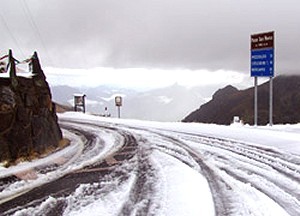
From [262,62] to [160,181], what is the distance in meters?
12.5

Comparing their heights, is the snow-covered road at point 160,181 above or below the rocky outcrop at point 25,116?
below

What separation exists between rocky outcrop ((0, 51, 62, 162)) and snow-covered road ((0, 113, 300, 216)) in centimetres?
59

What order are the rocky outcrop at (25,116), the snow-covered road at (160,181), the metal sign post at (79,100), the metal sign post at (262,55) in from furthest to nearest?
the metal sign post at (79,100)
the metal sign post at (262,55)
the rocky outcrop at (25,116)
the snow-covered road at (160,181)

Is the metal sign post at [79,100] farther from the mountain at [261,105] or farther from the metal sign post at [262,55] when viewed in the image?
the mountain at [261,105]

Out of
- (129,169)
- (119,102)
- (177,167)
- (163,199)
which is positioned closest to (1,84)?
(129,169)

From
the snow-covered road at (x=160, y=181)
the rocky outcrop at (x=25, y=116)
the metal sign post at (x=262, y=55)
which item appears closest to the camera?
the snow-covered road at (x=160, y=181)

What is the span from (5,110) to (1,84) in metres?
0.83

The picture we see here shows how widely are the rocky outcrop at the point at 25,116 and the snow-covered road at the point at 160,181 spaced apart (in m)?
0.59

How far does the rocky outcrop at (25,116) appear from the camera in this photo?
8.49 meters

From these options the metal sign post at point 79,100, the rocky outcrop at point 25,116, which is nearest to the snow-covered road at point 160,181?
the rocky outcrop at point 25,116

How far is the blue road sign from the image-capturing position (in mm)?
16500

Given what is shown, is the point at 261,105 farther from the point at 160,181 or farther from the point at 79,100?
the point at 160,181

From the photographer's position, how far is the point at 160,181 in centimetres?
625

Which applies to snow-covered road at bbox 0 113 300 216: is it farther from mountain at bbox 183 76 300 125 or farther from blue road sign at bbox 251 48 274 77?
mountain at bbox 183 76 300 125
